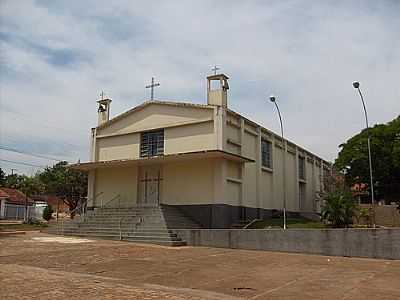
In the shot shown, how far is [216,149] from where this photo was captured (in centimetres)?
2330

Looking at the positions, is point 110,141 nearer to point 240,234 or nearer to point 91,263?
point 240,234

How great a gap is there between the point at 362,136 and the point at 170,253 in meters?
21.7

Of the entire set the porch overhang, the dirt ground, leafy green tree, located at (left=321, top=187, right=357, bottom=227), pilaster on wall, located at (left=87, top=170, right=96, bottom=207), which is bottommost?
the dirt ground

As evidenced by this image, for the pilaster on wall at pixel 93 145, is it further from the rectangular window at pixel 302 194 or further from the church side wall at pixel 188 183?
the rectangular window at pixel 302 194

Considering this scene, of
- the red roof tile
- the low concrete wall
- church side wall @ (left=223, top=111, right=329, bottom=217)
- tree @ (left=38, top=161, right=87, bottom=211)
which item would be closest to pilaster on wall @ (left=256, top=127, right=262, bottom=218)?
church side wall @ (left=223, top=111, right=329, bottom=217)

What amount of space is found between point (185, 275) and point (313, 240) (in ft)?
25.8

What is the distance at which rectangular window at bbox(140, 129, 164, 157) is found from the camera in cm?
2638

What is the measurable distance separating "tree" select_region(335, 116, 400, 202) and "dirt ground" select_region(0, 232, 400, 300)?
16902 mm

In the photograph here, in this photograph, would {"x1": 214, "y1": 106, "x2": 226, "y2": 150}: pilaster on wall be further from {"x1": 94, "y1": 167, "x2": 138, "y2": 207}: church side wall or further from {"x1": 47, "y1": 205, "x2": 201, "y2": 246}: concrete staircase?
{"x1": 94, "y1": 167, "x2": 138, "y2": 207}: church side wall

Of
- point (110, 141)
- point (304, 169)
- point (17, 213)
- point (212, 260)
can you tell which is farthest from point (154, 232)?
point (17, 213)

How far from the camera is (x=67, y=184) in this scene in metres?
47.7

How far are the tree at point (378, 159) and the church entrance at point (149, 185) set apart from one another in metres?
15.2

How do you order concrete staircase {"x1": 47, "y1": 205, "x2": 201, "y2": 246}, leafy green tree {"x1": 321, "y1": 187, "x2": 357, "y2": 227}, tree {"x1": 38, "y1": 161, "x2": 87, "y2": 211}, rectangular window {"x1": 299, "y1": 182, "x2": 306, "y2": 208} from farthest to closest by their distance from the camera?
tree {"x1": 38, "y1": 161, "x2": 87, "y2": 211} < rectangular window {"x1": 299, "y1": 182, "x2": 306, "y2": 208} < concrete staircase {"x1": 47, "y1": 205, "x2": 201, "y2": 246} < leafy green tree {"x1": 321, "y1": 187, "x2": 357, "y2": 227}

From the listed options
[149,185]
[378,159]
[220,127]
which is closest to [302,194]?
[378,159]
